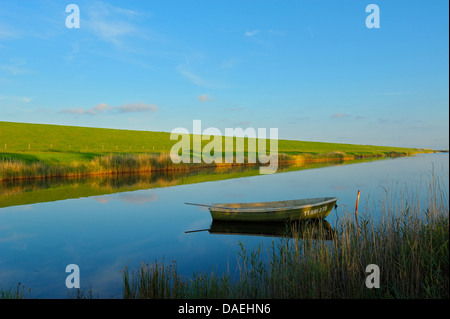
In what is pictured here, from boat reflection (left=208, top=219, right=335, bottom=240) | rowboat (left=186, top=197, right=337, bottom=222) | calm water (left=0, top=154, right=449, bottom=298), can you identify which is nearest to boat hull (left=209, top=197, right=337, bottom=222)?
rowboat (left=186, top=197, right=337, bottom=222)

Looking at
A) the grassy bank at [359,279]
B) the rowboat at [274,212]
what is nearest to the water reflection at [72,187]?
the rowboat at [274,212]

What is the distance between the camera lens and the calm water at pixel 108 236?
31.2 ft

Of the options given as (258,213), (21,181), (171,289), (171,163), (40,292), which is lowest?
(40,292)

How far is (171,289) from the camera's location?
6551 millimetres

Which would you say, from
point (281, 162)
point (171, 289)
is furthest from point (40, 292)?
point (281, 162)

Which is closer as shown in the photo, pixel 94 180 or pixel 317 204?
pixel 317 204

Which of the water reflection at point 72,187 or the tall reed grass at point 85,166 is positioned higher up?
the tall reed grass at point 85,166

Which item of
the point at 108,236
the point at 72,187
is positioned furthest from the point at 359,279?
the point at 72,187

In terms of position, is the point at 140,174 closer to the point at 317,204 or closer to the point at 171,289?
the point at 317,204

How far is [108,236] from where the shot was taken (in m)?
13.8

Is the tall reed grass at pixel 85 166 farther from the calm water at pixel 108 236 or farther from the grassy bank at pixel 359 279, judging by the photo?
the grassy bank at pixel 359 279

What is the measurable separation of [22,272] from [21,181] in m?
21.4
